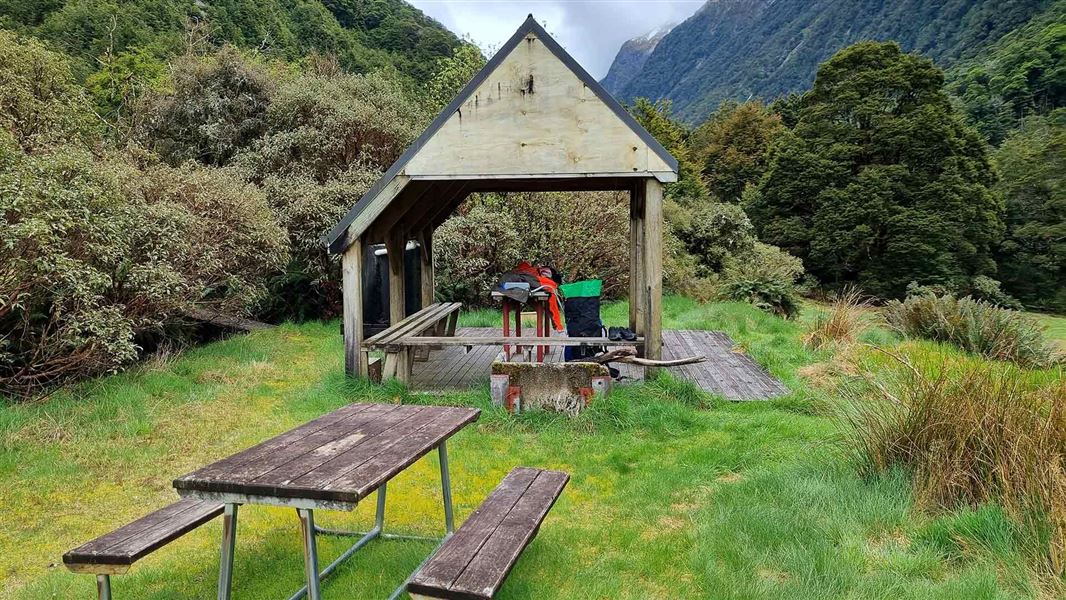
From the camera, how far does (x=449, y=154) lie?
6879 mm

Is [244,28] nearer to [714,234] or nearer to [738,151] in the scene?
[738,151]

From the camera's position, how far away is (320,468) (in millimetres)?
2697

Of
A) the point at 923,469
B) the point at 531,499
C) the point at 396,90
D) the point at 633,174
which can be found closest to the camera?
the point at 531,499

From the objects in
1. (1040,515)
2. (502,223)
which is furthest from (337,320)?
(1040,515)

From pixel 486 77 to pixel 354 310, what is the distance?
2910 millimetres

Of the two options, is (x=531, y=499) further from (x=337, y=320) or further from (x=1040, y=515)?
(x=337, y=320)

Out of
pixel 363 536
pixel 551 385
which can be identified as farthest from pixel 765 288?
pixel 363 536

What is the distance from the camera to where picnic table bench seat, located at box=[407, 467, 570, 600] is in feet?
7.89

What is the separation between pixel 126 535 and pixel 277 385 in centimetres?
524

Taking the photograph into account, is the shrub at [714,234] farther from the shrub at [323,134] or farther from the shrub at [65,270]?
the shrub at [65,270]

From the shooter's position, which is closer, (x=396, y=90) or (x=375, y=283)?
(x=375, y=283)

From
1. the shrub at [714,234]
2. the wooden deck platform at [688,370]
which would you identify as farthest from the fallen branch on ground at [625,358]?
the shrub at [714,234]

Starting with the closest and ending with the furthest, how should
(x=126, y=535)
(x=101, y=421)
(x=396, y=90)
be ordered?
(x=126, y=535)
(x=101, y=421)
(x=396, y=90)

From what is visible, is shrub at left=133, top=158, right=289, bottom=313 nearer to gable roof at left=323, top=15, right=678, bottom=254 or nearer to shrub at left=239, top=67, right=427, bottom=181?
shrub at left=239, top=67, right=427, bottom=181
